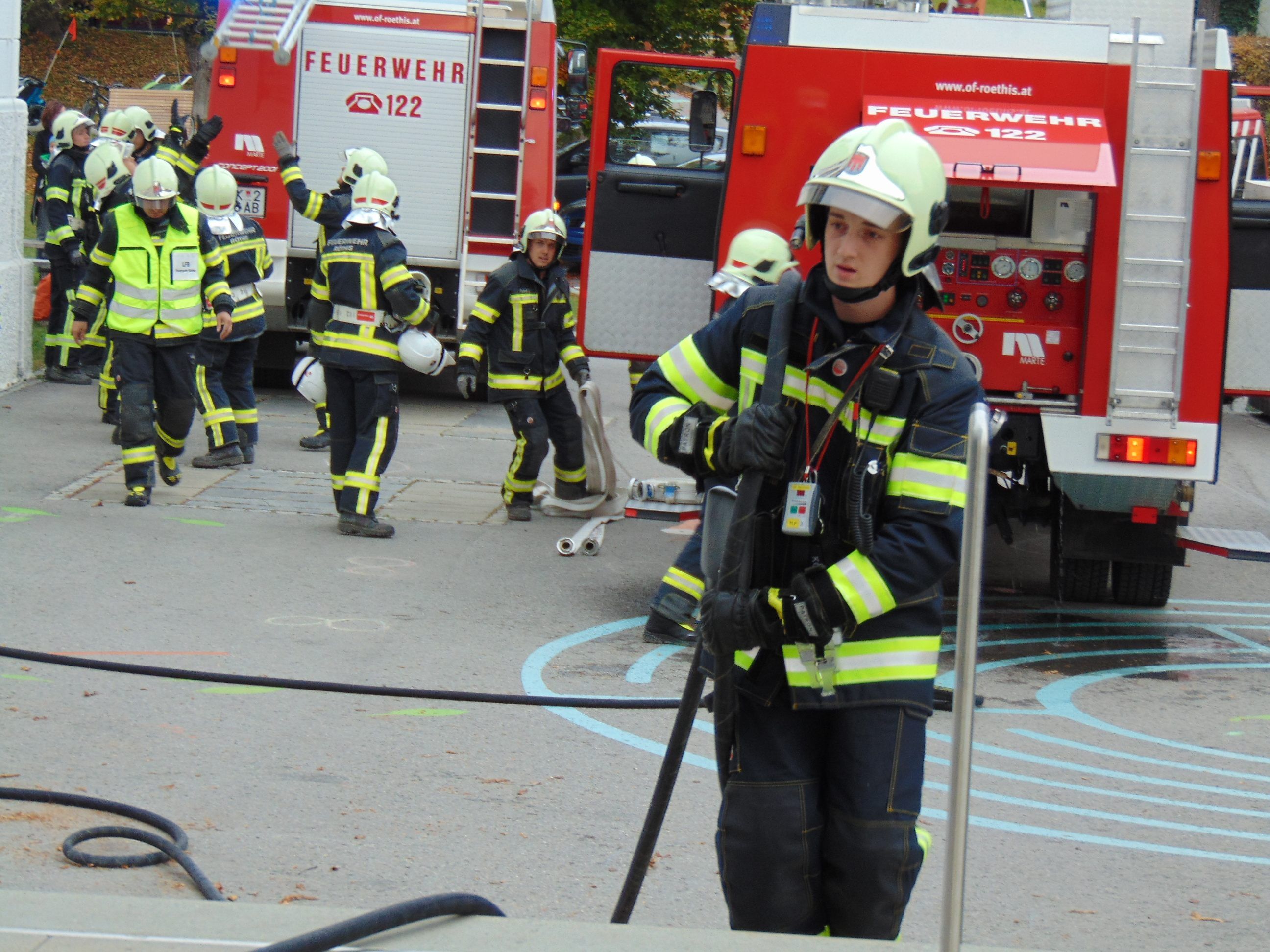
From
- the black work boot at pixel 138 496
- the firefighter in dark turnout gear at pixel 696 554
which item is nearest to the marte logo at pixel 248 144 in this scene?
the black work boot at pixel 138 496

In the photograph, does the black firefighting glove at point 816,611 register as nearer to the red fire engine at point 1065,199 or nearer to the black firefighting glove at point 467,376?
the red fire engine at point 1065,199

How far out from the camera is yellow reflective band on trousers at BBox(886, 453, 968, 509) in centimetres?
311

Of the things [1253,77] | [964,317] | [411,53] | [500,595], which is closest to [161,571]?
[500,595]

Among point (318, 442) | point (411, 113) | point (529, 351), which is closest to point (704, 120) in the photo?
point (529, 351)

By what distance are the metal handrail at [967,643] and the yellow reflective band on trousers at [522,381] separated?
282 inches

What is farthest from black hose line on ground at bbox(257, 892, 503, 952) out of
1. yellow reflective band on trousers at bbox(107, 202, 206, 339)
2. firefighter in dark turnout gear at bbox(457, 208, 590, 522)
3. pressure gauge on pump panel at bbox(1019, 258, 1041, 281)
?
yellow reflective band on trousers at bbox(107, 202, 206, 339)

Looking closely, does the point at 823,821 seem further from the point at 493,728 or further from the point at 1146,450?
the point at 1146,450

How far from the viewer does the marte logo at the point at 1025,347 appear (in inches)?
297

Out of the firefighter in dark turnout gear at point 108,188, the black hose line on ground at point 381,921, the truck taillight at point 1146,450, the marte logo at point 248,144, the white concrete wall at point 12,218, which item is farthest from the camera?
the marte logo at point 248,144

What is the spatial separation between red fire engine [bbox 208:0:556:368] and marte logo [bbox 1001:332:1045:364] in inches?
242

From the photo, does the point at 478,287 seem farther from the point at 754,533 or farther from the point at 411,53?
the point at 754,533

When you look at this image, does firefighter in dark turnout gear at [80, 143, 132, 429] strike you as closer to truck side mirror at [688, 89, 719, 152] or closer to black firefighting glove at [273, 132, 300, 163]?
black firefighting glove at [273, 132, 300, 163]

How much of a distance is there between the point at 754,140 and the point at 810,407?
4560mm

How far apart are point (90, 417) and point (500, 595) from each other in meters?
5.49
